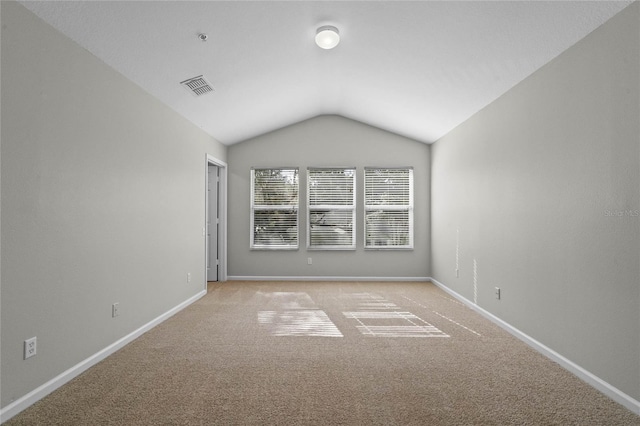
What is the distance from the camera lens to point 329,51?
3.77m

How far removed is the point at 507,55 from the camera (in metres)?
3.07

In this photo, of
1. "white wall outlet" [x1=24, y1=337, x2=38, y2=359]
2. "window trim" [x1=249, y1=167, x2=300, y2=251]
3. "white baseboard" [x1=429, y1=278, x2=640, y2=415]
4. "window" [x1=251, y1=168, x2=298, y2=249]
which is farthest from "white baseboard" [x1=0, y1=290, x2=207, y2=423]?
"white baseboard" [x1=429, y1=278, x2=640, y2=415]

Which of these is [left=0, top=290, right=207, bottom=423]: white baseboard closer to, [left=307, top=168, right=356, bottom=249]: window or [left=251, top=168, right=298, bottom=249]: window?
[left=251, top=168, right=298, bottom=249]: window

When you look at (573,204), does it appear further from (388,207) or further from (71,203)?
(388,207)

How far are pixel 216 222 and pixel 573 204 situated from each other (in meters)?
5.10

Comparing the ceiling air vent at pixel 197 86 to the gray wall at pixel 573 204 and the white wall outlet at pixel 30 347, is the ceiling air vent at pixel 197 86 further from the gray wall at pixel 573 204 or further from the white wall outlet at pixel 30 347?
the gray wall at pixel 573 204

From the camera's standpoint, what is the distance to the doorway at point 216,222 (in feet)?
20.4

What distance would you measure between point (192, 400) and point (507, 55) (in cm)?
351

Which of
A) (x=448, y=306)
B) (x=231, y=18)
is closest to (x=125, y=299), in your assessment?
(x=231, y=18)

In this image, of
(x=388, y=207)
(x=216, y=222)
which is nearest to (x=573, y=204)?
(x=388, y=207)

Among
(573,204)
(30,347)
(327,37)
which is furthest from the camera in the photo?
(327,37)

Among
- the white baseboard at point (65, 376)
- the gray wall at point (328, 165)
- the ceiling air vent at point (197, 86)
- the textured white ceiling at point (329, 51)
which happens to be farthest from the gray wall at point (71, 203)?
the gray wall at point (328, 165)

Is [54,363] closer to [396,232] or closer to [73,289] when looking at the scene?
[73,289]

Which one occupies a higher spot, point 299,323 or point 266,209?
point 266,209
